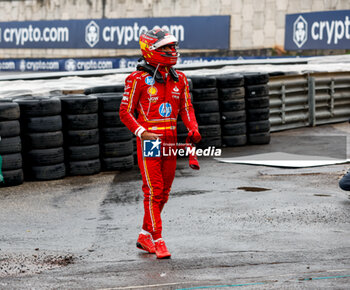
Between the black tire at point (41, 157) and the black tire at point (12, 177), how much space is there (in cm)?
26

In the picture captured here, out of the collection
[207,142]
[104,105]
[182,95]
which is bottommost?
[207,142]

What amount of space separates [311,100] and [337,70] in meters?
1.27

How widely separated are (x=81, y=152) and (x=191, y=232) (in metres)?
4.07

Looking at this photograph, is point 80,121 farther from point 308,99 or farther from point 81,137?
point 308,99

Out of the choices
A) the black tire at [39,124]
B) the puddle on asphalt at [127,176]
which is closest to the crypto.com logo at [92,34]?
Answer: the puddle on asphalt at [127,176]

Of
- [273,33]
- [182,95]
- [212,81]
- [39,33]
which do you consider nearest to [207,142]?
[212,81]

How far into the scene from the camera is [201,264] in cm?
600

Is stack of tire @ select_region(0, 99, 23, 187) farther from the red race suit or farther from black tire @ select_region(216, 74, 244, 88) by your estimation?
black tire @ select_region(216, 74, 244, 88)

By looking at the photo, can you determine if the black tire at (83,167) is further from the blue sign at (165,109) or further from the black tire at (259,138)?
the blue sign at (165,109)

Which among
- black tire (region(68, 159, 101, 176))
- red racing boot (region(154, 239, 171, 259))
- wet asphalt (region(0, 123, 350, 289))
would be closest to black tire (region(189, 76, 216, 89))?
wet asphalt (region(0, 123, 350, 289))

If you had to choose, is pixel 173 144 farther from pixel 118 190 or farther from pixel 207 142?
pixel 207 142

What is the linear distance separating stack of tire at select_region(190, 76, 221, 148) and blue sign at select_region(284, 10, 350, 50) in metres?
13.3

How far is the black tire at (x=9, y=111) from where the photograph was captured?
10.1 meters

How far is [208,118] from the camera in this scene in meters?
13.2
